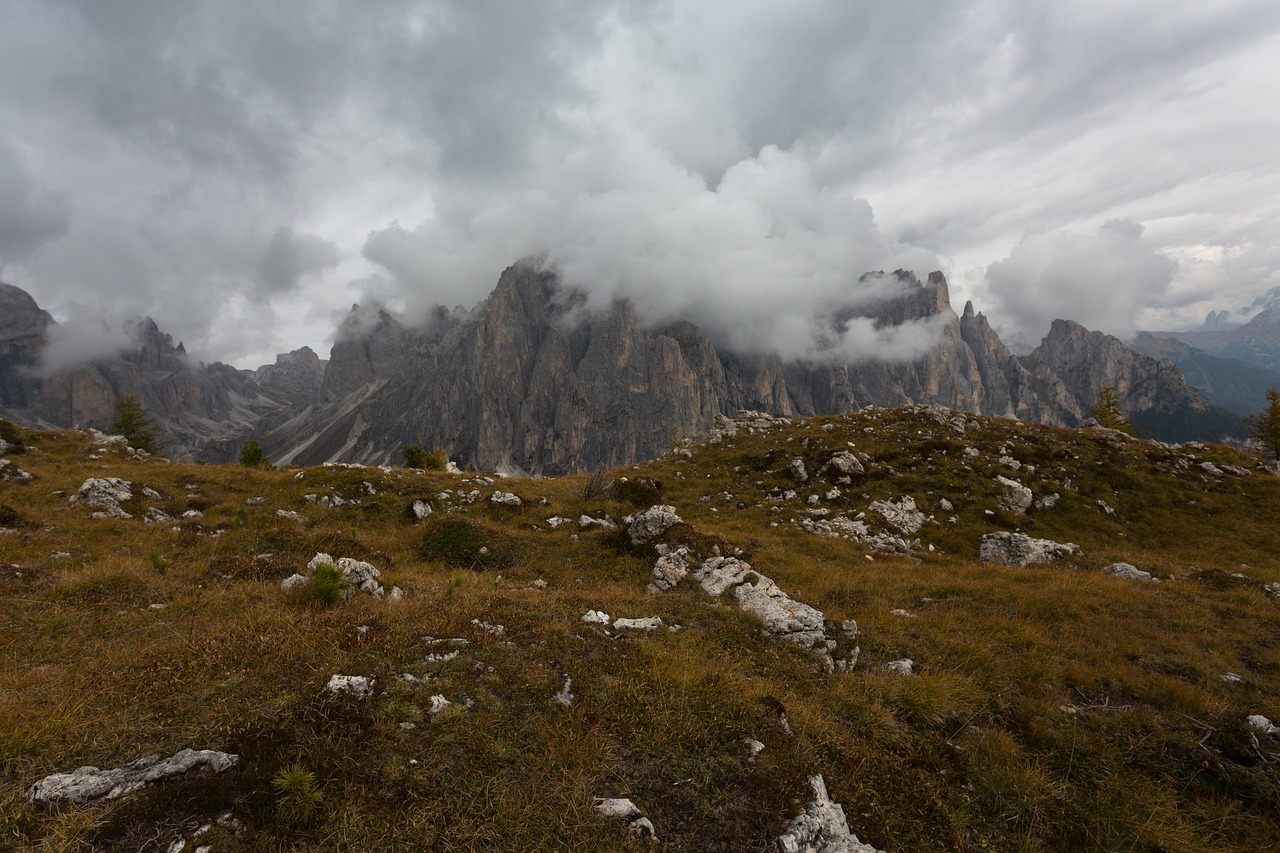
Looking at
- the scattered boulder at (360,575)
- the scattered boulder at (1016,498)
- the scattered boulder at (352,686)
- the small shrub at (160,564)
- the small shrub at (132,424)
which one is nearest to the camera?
the scattered boulder at (352,686)

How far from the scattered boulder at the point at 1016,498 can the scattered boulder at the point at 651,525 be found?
64.6 ft

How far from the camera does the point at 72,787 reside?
14.3 feet

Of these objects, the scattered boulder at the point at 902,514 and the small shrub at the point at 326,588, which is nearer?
the small shrub at the point at 326,588

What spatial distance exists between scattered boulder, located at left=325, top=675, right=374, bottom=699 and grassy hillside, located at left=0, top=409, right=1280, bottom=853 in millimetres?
164

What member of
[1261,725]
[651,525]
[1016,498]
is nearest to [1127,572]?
[1016,498]

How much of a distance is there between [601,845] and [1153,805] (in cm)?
701

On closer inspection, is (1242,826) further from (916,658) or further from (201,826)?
(201,826)

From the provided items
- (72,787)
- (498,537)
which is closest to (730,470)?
(498,537)

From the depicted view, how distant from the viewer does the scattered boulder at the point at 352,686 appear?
5816 millimetres

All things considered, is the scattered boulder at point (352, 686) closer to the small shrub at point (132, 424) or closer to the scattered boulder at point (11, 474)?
the scattered boulder at point (11, 474)

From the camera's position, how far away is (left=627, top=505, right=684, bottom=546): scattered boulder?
650 inches

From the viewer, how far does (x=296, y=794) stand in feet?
14.5

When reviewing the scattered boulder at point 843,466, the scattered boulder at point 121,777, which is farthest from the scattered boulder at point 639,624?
the scattered boulder at point 843,466

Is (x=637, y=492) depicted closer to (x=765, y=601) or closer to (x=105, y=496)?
(x=765, y=601)
